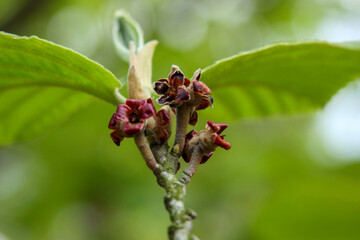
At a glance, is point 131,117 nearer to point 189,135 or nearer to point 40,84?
point 189,135

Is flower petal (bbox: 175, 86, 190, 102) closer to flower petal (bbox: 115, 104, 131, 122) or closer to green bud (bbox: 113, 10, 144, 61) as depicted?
flower petal (bbox: 115, 104, 131, 122)

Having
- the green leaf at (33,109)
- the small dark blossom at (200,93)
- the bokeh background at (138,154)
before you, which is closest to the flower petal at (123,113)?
the small dark blossom at (200,93)

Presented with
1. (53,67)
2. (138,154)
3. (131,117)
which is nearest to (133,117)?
(131,117)

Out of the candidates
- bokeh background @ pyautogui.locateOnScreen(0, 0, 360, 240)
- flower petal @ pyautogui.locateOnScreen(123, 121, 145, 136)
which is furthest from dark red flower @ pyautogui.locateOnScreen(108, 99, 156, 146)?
bokeh background @ pyautogui.locateOnScreen(0, 0, 360, 240)

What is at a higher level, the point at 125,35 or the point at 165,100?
the point at 125,35

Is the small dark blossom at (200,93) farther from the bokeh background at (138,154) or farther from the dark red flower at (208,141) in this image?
the bokeh background at (138,154)
